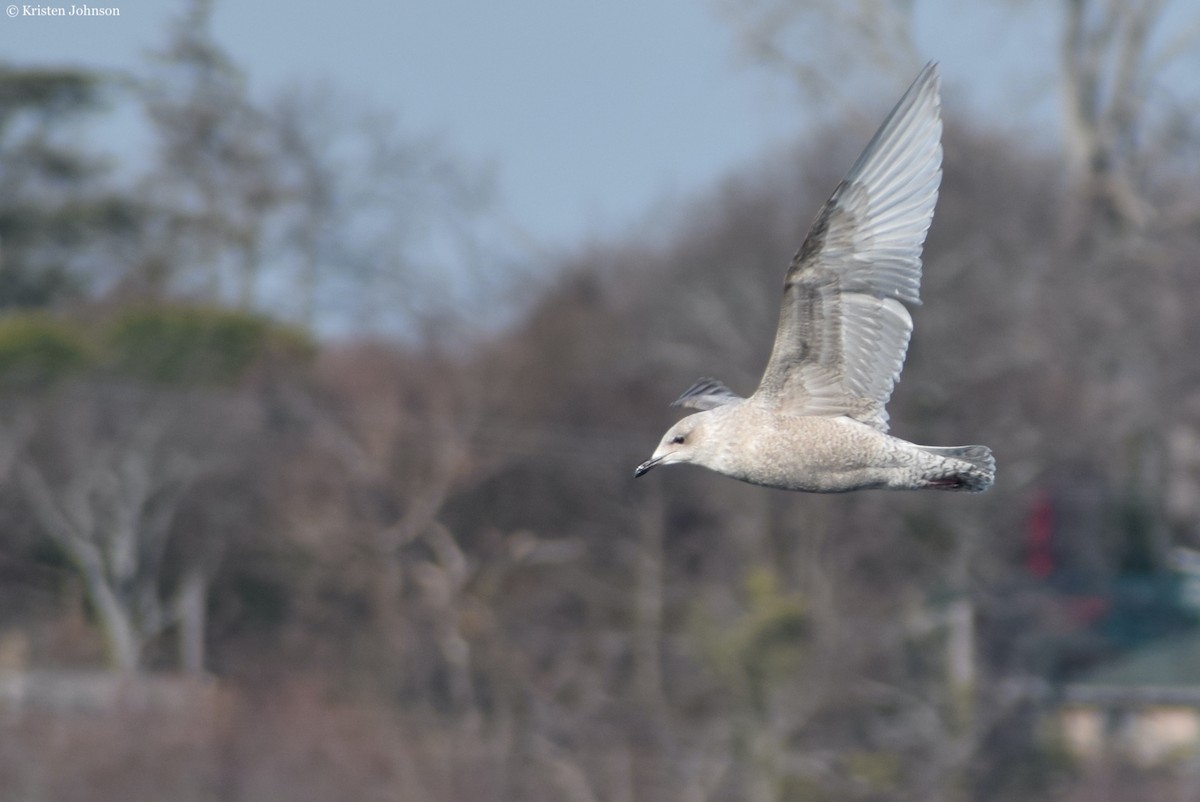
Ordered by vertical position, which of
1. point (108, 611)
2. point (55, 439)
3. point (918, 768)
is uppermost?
point (55, 439)

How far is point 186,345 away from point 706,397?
19.9 m

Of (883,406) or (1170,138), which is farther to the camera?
(1170,138)

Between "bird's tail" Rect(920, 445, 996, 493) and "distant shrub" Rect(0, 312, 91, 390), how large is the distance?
765 inches

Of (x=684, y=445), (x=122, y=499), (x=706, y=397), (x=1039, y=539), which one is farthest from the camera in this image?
(x=1039, y=539)

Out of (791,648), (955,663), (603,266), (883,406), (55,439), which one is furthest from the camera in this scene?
(603,266)

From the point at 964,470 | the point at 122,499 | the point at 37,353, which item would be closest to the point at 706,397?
the point at 964,470

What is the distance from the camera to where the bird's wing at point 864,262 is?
5.73 m

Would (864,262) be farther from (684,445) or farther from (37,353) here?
(37,353)

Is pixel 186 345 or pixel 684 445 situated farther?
pixel 186 345

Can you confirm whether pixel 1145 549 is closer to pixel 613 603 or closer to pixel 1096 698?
pixel 1096 698

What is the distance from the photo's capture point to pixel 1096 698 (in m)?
22.2

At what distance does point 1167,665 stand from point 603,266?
1226 centimetres

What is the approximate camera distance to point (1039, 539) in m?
23.0

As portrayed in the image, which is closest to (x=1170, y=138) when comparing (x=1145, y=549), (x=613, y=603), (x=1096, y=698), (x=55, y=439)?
(x=1145, y=549)
